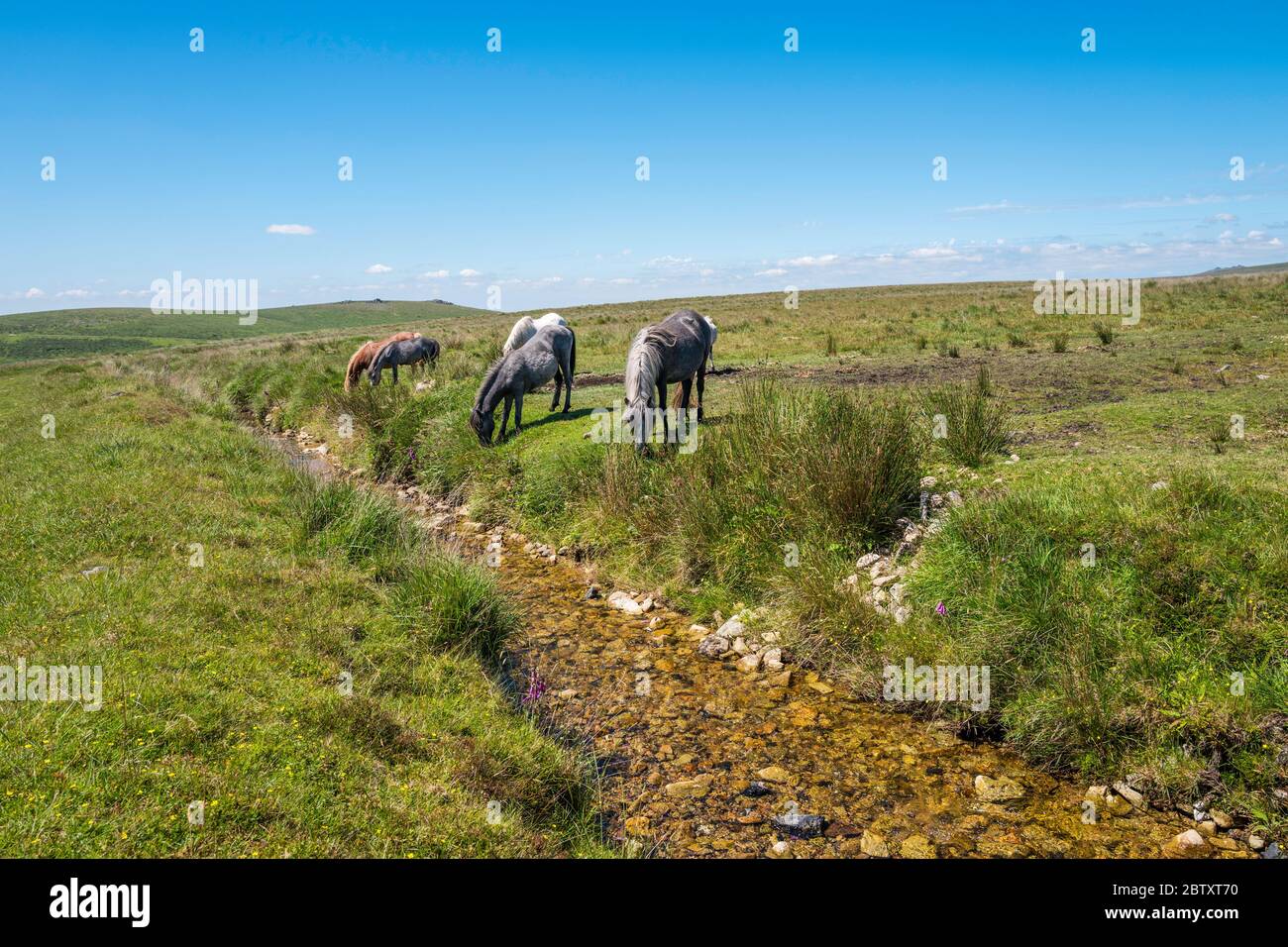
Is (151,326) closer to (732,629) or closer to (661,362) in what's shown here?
(661,362)

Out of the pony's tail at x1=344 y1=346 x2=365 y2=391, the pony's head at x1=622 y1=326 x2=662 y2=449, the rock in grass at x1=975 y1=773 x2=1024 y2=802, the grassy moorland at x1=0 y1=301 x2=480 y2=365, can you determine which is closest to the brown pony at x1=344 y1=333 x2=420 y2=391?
the pony's tail at x1=344 y1=346 x2=365 y2=391

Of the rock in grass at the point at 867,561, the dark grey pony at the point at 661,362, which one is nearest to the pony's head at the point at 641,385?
the dark grey pony at the point at 661,362

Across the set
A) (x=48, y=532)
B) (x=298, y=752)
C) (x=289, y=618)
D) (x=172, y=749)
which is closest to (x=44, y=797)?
(x=172, y=749)

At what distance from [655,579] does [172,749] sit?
4861 millimetres

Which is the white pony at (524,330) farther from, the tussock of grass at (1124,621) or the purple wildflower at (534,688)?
the tussock of grass at (1124,621)

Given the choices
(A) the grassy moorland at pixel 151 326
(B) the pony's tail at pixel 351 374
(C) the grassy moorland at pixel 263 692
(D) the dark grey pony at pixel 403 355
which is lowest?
(C) the grassy moorland at pixel 263 692

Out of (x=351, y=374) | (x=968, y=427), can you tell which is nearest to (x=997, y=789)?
(x=968, y=427)

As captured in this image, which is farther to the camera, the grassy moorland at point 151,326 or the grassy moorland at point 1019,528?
the grassy moorland at point 151,326

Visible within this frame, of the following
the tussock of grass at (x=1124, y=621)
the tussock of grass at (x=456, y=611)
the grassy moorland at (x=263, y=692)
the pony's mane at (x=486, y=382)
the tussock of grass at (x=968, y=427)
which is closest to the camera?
the grassy moorland at (x=263, y=692)

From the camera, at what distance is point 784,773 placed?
4.70 metres

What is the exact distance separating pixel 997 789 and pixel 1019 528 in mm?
2187

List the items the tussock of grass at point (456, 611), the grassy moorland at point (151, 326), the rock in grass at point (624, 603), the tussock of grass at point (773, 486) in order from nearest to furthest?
the tussock of grass at point (456, 611) → the tussock of grass at point (773, 486) → the rock in grass at point (624, 603) → the grassy moorland at point (151, 326)

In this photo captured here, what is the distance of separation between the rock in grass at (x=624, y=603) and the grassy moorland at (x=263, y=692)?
1.52m

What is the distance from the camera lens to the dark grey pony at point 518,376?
38.6 feet
